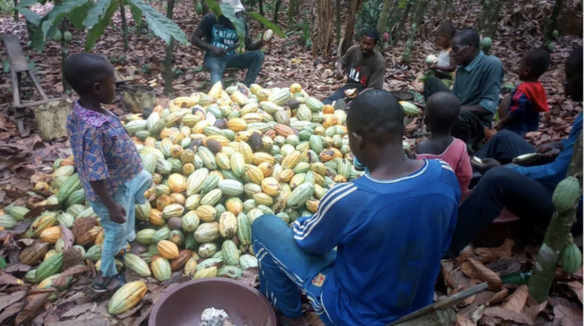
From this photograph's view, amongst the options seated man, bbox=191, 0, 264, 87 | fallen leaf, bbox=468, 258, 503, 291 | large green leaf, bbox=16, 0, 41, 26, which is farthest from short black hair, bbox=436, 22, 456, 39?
large green leaf, bbox=16, 0, 41, 26

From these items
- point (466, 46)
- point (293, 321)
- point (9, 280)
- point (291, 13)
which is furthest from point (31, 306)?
point (291, 13)

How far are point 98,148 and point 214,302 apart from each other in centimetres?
108

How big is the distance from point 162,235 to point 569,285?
8.41ft

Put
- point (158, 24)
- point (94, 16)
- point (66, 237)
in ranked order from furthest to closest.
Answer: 1. point (66, 237)
2. point (158, 24)
3. point (94, 16)

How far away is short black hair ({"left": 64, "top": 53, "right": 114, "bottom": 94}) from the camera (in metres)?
2.05

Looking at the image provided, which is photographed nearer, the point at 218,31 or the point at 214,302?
the point at 214,302

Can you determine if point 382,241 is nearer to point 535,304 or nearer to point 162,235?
point 535,304

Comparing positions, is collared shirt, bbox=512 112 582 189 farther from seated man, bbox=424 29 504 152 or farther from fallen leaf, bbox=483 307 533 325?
seated man, bbox=424 29 504 152

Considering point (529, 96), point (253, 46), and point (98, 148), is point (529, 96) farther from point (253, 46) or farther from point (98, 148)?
point (253, 46)

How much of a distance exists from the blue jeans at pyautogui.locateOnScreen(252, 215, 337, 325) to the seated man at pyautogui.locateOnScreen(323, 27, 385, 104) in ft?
10.4

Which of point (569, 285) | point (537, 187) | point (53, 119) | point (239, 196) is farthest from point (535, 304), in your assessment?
point (53, 119)

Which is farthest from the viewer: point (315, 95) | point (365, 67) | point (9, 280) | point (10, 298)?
point (315, 95)

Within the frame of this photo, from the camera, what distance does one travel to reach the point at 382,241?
148 cm

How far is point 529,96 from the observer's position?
3.53 metres
